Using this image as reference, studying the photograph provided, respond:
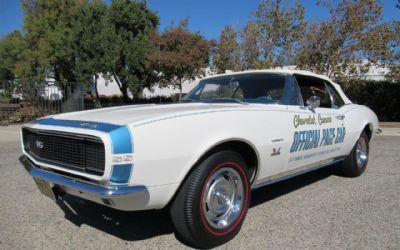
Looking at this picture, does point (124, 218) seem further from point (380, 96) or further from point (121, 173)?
point (380, 96)

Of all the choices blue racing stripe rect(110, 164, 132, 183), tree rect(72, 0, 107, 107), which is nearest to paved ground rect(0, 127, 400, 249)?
blue racing stripe rect(110, 164, 132, 183)

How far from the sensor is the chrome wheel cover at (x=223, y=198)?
10.7 ft

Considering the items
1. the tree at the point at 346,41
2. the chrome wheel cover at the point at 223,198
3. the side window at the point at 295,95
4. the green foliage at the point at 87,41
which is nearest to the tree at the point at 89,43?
the green foliage at the point at 87,41

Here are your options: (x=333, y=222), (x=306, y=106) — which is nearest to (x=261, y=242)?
(x=333, y=222)

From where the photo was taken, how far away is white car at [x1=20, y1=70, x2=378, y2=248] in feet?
9.14

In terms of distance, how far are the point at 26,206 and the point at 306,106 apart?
3.52 metres

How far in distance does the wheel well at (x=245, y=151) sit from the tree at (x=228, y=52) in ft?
52.0

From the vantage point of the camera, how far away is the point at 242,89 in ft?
15.5

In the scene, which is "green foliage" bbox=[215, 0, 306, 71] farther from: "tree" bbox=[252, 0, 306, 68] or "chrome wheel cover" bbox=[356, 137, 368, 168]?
"chrome wheel cover" bbox=[356, 137, 368, 168]

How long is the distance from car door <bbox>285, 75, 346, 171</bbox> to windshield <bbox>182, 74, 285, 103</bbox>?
0.26 metres

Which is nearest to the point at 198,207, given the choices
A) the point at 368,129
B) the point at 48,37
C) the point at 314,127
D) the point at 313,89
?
the point at 314,127

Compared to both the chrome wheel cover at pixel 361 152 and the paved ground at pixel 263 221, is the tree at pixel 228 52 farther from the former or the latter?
the paved ground at pixel 263 221

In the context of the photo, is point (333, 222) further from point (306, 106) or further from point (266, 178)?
point (306, 106)

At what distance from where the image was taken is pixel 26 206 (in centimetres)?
450
